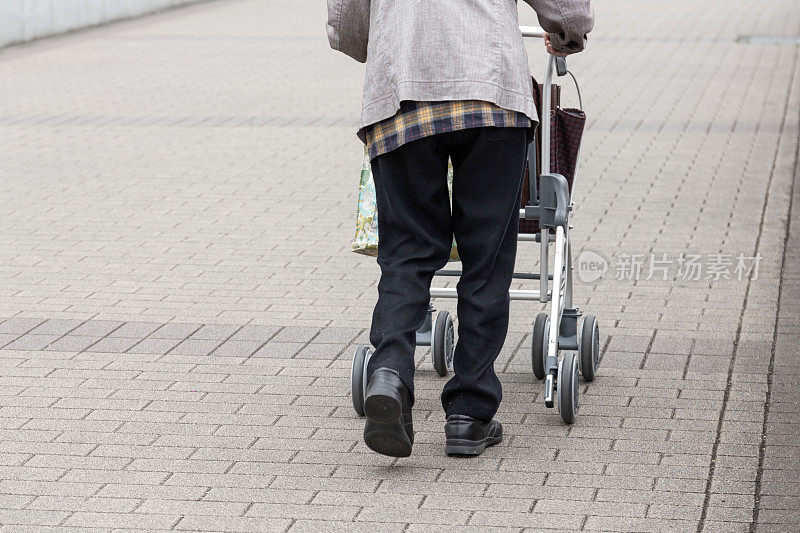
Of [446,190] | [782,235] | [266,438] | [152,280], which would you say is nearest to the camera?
[446,190]

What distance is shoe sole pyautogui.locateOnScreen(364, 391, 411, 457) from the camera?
3.88 m

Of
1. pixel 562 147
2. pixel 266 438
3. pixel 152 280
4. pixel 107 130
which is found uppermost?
pixel 562 147

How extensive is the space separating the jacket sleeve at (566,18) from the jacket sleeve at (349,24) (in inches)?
20.7

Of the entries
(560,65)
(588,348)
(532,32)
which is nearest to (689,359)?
(588,348)

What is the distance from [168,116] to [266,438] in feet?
26.1

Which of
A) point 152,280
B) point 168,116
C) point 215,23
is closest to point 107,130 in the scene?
point 168,116

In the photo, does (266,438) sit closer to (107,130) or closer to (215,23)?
(107,130)

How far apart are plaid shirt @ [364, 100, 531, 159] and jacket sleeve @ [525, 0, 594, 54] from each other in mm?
307

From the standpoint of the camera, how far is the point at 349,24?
4117mm

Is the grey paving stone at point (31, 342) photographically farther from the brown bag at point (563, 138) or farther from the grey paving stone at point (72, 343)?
the brown bag at point (563, 138)

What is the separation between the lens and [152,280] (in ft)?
21.7

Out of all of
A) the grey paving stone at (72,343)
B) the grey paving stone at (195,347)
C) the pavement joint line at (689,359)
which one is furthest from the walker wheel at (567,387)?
the grey paving stone at (72,343)

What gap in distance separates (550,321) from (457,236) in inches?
20.7

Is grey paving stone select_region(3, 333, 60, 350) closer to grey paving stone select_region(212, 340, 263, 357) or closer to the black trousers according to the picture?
grey paving stone select_region(212, 340, 263, 357)
